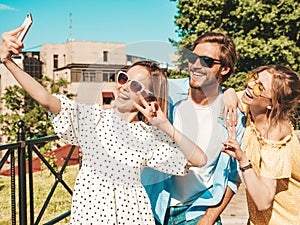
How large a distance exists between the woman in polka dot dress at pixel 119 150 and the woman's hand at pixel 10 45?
22 centimetres

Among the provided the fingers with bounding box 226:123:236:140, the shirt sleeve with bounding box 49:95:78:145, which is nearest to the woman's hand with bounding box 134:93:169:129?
the shirt sleeve with bounding box 49:95:78:145

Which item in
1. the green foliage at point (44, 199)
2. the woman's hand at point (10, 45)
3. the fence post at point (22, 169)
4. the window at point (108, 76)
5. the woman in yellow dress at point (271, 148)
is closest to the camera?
the woman's hand at point (10, 45)

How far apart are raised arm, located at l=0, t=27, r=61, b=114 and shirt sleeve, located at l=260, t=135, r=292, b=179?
90 cm

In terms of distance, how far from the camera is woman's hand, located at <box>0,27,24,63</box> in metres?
1.79

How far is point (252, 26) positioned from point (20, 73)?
16.1 metres

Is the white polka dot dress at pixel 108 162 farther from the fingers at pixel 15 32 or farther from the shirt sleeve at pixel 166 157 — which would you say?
the fingers at pixel 15 32

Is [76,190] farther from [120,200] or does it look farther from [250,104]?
[250,104]

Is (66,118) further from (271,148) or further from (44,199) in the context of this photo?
(44,199)

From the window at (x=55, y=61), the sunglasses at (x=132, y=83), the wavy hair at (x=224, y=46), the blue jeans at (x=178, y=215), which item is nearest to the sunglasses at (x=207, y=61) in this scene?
the wavy hair at (x=224, y=46)

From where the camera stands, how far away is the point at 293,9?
16438mm

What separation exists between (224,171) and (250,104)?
12.9 inches

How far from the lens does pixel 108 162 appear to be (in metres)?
1.93

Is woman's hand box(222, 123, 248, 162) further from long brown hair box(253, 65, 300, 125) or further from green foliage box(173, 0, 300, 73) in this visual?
green foliage box(173, 0, 300, 73)

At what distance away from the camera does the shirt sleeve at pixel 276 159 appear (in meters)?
2.06
